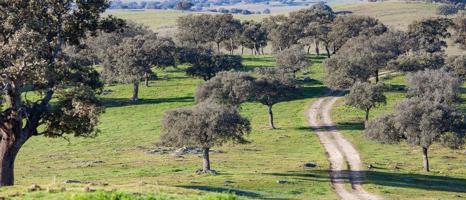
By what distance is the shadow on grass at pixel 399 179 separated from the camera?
6575 centimetres

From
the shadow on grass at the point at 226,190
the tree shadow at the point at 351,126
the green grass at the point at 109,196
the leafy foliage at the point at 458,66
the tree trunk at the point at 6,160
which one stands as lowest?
the tree shadow at the point at 351,126

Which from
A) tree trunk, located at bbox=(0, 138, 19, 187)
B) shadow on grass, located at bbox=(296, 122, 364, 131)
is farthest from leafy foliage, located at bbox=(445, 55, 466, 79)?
tree trunk, located at bbox=(0, 138, 19, 187)

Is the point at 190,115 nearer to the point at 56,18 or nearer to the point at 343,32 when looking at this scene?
the point at 56,18

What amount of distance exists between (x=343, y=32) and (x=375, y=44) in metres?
29.4

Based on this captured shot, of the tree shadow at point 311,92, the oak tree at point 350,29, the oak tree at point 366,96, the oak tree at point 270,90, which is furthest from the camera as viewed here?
the oak tree at point 350,29

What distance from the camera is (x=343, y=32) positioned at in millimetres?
170875

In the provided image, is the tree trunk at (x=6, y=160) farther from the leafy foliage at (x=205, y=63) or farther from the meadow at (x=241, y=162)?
the leafy foliage at (x=205, y=63)

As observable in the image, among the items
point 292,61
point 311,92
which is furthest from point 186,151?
point 292,61

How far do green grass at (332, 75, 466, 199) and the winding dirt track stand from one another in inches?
44.5

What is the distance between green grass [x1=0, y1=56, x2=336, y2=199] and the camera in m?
59.2

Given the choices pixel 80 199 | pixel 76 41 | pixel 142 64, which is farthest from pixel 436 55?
pixel 80 199

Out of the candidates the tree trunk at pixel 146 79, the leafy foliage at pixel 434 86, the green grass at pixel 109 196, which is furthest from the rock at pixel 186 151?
the green grass at pixel 109 196

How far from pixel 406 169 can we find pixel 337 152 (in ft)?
39.1

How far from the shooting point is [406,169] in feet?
249
